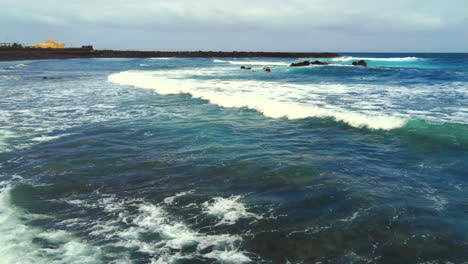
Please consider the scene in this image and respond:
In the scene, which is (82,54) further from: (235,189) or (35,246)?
(35,246)

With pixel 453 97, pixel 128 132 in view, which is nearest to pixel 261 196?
pixel 128 132

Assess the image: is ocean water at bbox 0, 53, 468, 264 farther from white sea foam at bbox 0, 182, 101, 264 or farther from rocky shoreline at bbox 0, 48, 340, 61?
rocky shoreline at bbox 0, 48, 340, 61

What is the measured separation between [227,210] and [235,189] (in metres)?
0.97

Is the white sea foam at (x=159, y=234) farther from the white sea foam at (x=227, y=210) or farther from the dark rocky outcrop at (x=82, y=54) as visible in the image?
the dark rocky outcrop at (x=82, y=54)

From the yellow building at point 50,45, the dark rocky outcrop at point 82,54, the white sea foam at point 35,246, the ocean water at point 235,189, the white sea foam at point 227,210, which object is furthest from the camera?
the yellow building at point 50,45

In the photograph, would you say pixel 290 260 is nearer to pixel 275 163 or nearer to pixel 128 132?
pixel 275 163

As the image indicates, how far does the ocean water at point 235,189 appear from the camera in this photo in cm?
477

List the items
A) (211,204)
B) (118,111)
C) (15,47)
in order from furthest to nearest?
(15,47) → (118,111) → (211,204)

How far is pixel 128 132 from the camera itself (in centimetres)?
1144

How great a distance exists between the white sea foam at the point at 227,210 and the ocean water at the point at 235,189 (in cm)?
3

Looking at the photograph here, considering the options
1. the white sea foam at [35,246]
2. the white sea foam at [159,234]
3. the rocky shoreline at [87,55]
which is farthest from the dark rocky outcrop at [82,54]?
the white sea foam at [159,234]

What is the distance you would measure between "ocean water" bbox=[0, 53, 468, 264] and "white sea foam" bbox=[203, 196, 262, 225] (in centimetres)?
3

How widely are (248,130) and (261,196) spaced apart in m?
5.62

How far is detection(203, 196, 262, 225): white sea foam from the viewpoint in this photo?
5598mm
